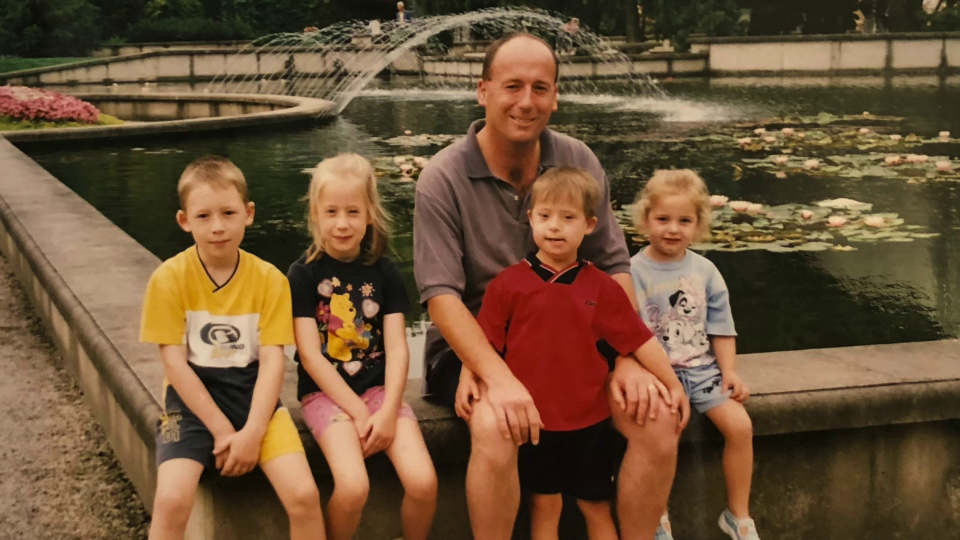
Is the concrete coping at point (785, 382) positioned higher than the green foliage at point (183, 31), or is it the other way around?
the green foliage at point (183, 31)

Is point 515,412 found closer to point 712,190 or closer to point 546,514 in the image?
point 546,514

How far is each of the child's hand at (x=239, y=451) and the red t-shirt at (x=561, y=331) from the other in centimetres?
69

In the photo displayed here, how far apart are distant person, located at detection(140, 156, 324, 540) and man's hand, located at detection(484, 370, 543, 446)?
1.64 ft

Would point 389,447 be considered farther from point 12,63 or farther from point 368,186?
point 12,63

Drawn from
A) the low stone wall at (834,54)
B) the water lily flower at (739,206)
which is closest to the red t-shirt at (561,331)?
the water lily flower at (739,206)

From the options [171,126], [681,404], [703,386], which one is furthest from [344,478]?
[171,126]

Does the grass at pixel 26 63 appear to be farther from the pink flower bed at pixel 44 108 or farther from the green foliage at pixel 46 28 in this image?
the pink flower bed at pixel 44 108

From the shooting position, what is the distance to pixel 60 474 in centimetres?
359

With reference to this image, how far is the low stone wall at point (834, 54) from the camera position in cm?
3022

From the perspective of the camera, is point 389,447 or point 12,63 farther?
point 12,63

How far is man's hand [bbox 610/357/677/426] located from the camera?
279 cm

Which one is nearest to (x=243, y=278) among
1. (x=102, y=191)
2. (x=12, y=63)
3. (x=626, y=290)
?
(x=626, y=290)

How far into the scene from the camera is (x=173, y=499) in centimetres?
256

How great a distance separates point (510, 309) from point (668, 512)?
82cm
